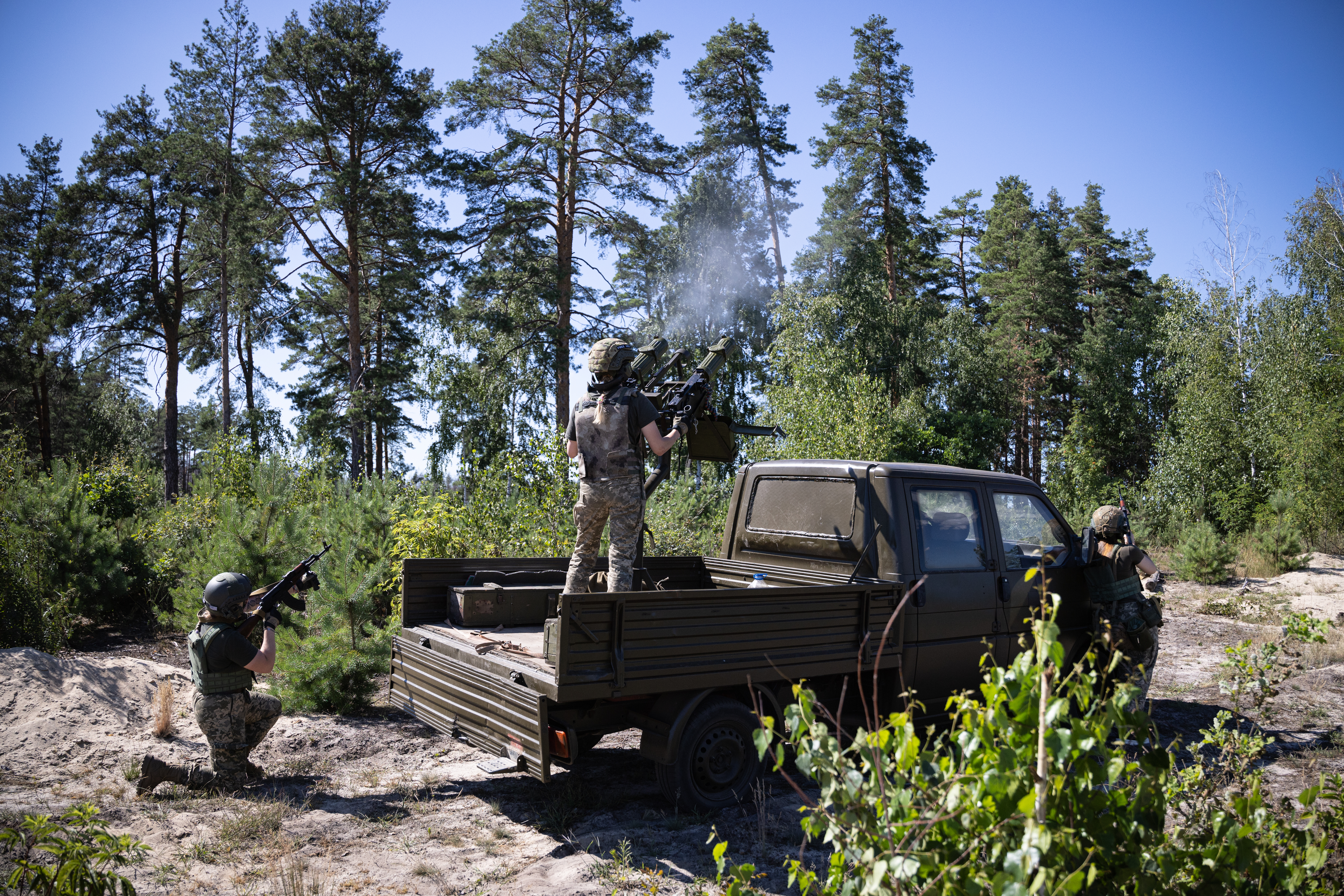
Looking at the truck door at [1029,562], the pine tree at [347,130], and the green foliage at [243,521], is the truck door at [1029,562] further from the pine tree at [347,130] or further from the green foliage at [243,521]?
the pine tree at [347,130]

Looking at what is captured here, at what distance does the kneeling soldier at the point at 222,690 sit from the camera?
4.75 metres

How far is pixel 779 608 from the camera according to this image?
4.46 m

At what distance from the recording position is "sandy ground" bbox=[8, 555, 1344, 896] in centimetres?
374

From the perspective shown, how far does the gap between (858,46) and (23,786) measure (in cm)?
3027

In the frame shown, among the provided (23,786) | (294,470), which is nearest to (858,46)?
(294,470)

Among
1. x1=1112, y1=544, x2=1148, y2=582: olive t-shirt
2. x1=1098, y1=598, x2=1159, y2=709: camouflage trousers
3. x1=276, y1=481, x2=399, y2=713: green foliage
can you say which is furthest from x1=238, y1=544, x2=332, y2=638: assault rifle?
x1=1112, y1=544, x2=1148, y2=582: olive t-shirt

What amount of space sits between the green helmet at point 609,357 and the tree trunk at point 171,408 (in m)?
25.3

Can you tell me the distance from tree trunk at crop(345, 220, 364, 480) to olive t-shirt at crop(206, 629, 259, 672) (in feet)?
57.8

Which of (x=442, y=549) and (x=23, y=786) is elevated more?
(x=442, y=549)

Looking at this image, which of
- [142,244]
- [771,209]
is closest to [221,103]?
[142,244]

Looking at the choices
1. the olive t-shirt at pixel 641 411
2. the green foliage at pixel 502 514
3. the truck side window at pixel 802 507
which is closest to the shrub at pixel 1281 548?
the green foliage at pixel 502 514

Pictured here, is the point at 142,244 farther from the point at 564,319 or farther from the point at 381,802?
the point at 381,802

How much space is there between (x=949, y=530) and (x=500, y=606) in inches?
118

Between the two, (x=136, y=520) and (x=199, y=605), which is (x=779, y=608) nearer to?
(x=199, y=605)
